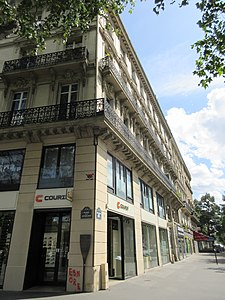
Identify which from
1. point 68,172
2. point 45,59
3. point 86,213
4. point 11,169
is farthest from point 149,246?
point 45,59

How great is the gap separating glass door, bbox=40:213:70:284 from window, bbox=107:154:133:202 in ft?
8.65

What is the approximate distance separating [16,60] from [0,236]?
9502 mm

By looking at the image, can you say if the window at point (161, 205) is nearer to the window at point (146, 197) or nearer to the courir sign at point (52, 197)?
the window at point (146, 197)

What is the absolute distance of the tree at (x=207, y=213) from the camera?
64.8m

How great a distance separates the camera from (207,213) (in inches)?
2702

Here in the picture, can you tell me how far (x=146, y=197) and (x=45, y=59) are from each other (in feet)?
36.5

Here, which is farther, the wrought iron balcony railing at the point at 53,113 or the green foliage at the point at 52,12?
the wrought iron balcony railing at the point at 53,113

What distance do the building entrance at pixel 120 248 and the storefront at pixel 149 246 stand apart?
87.7 inches

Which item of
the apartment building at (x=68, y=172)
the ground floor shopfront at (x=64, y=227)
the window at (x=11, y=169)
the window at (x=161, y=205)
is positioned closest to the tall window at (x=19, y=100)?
the apartment building at (x=68, y=172)

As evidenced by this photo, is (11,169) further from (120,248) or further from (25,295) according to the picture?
(120,248)

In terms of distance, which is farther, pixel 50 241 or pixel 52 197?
pixel 50 241

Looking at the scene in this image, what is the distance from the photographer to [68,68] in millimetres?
12156

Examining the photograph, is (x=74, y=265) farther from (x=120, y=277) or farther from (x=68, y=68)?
(x=68, y=68)

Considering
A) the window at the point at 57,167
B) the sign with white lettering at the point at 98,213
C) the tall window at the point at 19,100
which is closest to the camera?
the sign with white lettering at the point at 98,213
